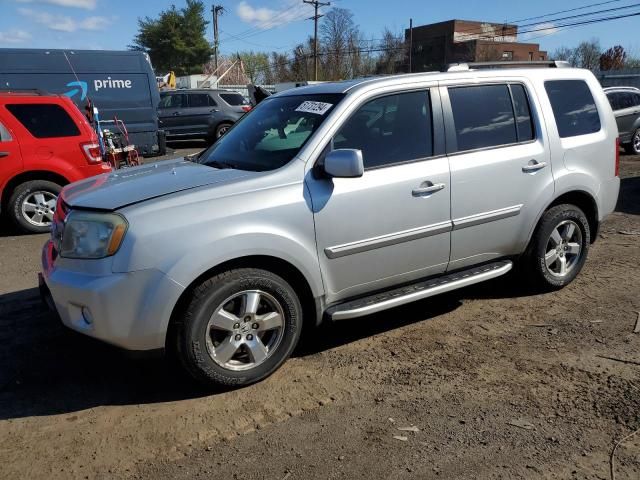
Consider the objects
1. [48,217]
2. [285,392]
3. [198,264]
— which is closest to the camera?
[198,264]

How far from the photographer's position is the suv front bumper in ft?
9.73

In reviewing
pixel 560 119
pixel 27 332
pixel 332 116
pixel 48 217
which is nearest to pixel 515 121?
pixel 560 119

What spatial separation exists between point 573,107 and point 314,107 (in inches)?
94.8

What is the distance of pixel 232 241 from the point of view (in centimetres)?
316

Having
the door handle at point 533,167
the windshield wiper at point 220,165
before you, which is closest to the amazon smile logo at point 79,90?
the windshield wiper at point 220,165

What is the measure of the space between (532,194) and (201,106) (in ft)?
50.8

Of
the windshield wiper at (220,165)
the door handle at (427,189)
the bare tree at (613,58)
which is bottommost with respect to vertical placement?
the door handle at (427,189)

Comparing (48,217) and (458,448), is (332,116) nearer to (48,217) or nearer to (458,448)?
(458,448)

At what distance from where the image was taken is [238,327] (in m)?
3.31

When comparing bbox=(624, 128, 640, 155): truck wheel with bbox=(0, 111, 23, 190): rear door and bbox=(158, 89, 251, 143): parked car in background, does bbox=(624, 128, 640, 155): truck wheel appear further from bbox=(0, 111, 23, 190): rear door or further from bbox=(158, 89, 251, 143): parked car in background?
bbox=(0, 111, 23, 190): rear door

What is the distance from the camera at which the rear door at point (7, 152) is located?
7.19 m

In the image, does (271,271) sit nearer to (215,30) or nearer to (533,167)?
(533,167)

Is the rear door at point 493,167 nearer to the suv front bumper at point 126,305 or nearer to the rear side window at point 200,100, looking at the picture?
the suv front bumper at point 126,305

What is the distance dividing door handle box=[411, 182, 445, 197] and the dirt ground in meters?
1.06
